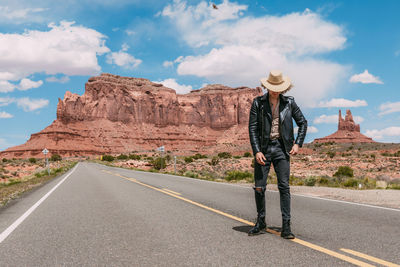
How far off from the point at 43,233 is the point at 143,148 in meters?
124

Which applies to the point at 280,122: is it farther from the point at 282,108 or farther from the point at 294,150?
the point at 294,150

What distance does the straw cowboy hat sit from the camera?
17.0ft

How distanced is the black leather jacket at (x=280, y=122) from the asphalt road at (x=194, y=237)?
4.48 ft

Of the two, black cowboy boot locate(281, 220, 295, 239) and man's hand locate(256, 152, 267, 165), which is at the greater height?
man's hand locate(256, 152, 267, 165)

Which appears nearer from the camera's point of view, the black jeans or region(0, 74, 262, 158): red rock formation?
the black jeans

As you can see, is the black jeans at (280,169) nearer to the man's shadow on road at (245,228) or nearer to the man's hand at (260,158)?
the man's hand at (260,158)

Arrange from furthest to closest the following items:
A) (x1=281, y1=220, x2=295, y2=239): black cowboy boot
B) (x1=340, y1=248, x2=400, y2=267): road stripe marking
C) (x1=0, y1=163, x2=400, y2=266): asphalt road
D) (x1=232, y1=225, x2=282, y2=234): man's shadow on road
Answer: (x1=232, y1=225, x2=282, y2=234): man's shadow on road
(x1=281, y1=220, x2=295, y2=239): black cowboy boot
(x1=0, y1=163, x2=400, y2=266): asphalt road
(x1=340, y1=248, x2=400, y2=267): road stripe marking

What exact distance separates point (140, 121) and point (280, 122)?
13683cm

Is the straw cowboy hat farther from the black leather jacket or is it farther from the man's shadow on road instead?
the man's shadow on road

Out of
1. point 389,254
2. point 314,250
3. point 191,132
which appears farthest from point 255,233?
point 191,132

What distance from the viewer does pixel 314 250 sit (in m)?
4.29

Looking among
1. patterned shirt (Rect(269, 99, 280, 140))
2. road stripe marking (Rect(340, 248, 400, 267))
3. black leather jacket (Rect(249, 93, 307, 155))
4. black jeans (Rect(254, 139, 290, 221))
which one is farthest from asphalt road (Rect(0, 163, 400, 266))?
patterned shirt (Rect(269, 99, 280, 140))

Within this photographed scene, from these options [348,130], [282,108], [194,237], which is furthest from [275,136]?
[348,130]

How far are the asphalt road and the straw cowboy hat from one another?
7.09ft
